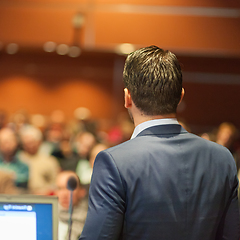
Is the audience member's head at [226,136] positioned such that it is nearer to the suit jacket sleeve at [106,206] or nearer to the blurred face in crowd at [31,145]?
the blurred face in crowd at [31,145]

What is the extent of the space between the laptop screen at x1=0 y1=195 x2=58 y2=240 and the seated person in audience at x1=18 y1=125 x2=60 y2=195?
2733 millimetres

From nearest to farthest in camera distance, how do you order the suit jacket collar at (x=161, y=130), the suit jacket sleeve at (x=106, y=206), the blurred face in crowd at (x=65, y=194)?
the suit jacket sleeve at (x=106, y=206), the suit jacket collar at (x=161, y=130), the blurred face in crowd at (x=65, y=194)

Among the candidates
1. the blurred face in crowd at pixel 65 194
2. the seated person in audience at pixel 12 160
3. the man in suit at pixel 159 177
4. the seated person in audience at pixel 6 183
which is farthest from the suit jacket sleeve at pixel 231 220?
the seated person in audience at pixel 12 160

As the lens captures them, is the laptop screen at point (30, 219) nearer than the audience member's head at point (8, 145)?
Yes

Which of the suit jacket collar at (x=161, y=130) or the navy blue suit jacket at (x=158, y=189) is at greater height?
the suit jacket collar at (x=161, y=130)

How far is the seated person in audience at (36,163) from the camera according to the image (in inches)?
154

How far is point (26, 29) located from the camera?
5781 mm

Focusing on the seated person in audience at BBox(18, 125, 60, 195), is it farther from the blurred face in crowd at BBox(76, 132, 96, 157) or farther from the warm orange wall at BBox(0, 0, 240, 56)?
the warm orange wall at BBox(0, 0, 240, 56)

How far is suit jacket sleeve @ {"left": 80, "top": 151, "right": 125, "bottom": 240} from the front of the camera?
84cm

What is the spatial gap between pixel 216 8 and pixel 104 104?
9.95 feet

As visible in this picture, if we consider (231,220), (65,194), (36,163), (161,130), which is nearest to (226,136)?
(36,163)

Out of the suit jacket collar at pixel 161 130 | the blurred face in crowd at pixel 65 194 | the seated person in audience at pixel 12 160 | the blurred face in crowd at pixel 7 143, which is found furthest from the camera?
the blurred face in crowd at pixel 7 143

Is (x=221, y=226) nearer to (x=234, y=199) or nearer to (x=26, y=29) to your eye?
(x=234, y=199)

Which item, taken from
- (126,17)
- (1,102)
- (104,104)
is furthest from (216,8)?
(1,102)
